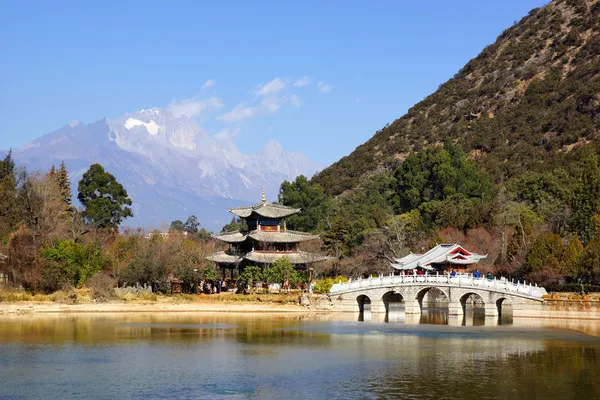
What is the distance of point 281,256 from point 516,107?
76881mm

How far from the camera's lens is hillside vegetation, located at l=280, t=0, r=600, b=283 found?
75.8 metres

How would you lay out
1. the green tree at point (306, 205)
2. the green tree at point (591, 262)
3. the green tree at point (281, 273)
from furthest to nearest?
the green tree at point (306, 205), the green tree at point (281, 273), the green tree at point (591, 262)

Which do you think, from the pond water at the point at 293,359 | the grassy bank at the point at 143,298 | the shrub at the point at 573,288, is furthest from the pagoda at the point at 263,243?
the shrub at the point at 573,288

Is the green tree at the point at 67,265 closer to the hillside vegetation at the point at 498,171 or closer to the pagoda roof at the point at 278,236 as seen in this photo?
the pagoda roof at the point at 278,236

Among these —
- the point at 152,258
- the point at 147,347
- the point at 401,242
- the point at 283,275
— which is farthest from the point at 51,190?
the point at 147,347

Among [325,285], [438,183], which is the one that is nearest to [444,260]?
[325,285]

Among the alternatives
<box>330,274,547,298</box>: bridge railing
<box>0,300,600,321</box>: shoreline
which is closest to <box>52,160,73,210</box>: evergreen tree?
<box>0,300,600,321</box>: shoreline

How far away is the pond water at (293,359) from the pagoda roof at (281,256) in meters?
16.1

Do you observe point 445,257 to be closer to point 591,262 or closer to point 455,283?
point 455,283

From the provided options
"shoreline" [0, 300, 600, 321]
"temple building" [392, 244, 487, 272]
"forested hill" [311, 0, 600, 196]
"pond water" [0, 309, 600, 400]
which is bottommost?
"pond water" [0, 309, 600, 400]

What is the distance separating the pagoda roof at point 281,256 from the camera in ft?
255

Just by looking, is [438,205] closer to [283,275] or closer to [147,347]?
[283,275]

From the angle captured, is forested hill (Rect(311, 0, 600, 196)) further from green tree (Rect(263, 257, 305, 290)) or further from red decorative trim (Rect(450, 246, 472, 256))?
green tree (Rect(263, 257, 305, 290))

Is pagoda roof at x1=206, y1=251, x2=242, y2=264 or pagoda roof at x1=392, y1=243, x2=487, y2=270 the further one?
pagoda roof at x1=206, y1=251, x2=242, y2=264
